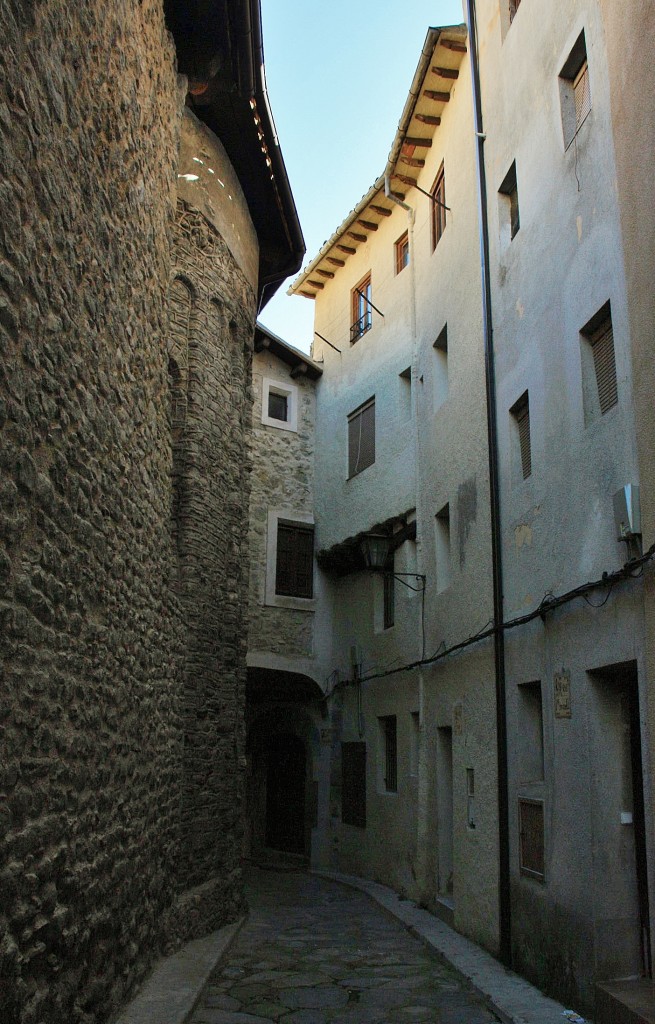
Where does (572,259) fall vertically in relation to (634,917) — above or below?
above

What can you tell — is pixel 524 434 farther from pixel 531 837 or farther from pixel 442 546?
pixel 531 837

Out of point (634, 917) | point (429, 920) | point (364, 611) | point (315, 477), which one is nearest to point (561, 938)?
point (634, 917)

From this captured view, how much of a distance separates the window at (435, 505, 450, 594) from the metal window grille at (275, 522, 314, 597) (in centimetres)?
446

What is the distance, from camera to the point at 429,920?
33.1 ft

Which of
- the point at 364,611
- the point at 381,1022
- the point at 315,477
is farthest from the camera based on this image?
the point at 315,477

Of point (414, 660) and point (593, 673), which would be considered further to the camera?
point (414, 660)

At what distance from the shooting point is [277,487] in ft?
52.1

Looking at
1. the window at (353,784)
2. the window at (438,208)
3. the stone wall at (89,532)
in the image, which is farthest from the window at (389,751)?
the window at (438,208)

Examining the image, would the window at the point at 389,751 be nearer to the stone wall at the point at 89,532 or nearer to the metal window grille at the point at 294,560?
the metal window grille at the point at 294,560

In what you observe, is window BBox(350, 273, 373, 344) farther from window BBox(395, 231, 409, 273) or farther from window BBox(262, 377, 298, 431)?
window BBox(262, 377, 298, 431)

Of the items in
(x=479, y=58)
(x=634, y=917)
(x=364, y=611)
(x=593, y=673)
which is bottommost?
(x=634, y=917)

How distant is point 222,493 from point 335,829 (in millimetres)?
7418

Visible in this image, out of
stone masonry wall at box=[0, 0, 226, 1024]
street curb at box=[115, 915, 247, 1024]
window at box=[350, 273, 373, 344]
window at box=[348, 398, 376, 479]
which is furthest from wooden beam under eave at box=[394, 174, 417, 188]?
street curb at box=[115, 915, 247, 1024]

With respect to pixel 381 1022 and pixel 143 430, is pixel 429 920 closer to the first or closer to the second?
pixel 381 1022
